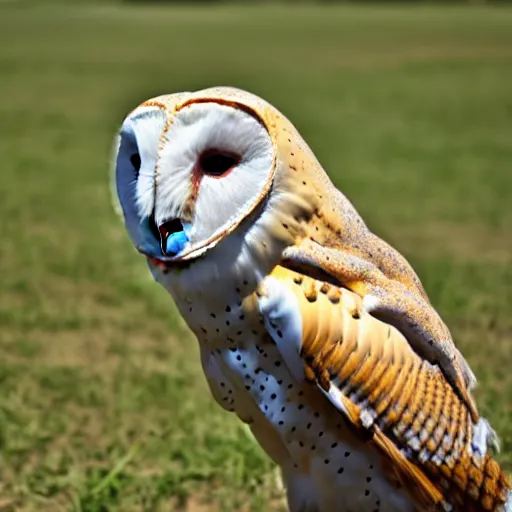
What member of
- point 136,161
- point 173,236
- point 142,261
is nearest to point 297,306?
point 173,236

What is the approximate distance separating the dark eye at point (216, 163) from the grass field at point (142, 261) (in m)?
1.60

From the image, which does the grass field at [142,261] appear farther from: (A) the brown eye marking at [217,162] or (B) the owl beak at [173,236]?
(A) the brown eye marking at [217,162]

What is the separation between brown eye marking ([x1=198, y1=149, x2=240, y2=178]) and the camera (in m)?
1.94

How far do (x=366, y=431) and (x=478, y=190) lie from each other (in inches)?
255

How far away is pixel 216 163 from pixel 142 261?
4125mm

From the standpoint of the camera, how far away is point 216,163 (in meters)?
1.95

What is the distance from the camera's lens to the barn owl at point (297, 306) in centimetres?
193

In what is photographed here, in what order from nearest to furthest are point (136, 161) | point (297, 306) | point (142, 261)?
point (297, 306) → point (136, 161) → point (142, 261)

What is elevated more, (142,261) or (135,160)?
(135,160)

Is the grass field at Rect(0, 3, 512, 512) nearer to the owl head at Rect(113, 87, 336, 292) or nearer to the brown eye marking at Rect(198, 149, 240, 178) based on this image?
the owl head at Rect(113, 87, 336, 292)

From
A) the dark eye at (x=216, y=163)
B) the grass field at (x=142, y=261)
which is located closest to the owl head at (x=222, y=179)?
the dark eye at (x=216, y=163)

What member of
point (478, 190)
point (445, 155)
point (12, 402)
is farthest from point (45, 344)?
point (445, 155)

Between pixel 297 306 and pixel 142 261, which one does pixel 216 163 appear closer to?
pixel 297 306

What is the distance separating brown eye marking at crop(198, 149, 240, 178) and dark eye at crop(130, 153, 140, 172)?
20 centimetres
